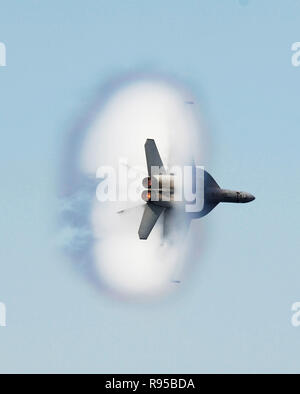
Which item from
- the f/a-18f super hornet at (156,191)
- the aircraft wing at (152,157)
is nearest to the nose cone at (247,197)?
the f/a-18f super hornet at (156,191)

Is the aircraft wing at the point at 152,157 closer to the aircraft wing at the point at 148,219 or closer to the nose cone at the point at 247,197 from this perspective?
the aircraft wing at the point at 148,219

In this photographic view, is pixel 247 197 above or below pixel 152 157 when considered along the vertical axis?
below

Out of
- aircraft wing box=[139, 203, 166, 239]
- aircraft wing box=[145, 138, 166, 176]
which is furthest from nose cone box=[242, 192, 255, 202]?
Answer: aircraft wing box=[139, 203, 166, 239]

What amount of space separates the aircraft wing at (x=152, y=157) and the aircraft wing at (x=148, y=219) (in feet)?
9.92

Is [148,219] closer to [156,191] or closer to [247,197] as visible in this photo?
[156,191]

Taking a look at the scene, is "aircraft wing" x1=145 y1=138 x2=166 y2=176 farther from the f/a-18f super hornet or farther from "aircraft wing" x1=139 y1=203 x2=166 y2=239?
"aircraft wing" x1=139 y1=203 x2=166 y2=239

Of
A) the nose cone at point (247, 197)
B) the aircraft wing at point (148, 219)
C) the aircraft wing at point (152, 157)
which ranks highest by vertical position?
the aircraft wing at point (152, 157)

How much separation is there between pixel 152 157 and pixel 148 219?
5.62 m

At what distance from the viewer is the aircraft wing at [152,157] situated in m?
150

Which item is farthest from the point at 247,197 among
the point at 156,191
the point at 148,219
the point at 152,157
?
the point at 148,219

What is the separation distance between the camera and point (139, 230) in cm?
14862

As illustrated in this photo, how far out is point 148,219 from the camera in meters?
149

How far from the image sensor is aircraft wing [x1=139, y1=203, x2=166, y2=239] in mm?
148625

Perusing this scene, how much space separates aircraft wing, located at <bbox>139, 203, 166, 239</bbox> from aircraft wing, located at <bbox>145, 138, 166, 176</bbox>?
3.02 metres
